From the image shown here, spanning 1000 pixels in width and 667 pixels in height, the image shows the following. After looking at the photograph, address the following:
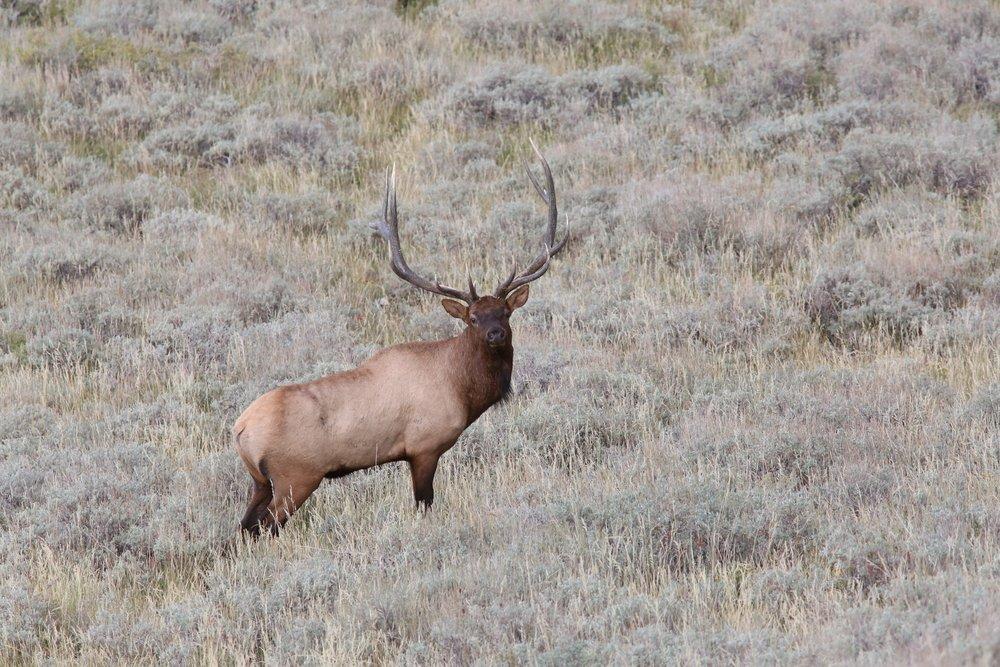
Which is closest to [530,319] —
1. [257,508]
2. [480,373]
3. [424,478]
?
[480,373]

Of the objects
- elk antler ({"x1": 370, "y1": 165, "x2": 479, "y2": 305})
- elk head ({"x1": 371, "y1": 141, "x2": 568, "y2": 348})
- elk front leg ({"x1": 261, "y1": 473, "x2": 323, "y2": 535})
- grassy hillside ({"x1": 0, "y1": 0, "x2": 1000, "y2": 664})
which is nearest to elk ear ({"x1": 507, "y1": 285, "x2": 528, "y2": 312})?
elk head ({"x1": 371, "y1": 141, "x2": 568, "y2": 348})

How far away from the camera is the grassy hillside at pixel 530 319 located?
5539 millimetres

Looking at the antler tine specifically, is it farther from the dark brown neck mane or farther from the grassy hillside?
the grassy hillside

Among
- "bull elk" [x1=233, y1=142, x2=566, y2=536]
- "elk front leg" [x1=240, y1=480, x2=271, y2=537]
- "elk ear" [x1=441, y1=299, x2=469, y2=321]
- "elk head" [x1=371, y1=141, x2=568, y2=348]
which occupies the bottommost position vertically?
"elk front leg" [x1=240, y1=480, x2=271, y2=537]

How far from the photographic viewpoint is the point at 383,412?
690 centimetres

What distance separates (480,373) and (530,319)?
3135 mm

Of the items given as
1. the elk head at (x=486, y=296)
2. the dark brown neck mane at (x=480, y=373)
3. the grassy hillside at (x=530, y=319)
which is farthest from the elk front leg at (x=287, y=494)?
the elk head at (x=486, y=296)

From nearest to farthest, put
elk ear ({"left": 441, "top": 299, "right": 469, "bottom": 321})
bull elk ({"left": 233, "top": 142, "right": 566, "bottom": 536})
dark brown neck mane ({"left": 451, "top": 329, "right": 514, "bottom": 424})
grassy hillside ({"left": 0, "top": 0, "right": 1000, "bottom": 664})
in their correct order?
1. grassy hillside ({"left": 0, "top": 0, "right": 1000, "bottom": 664})
2. bull elk ({"left": 233, "top": 142, "right": 566, "bottom": 536})
3. dark brown neck mane ({"left": 451, "top": 329, "right": 514, "bottom": 424})
4. elk ear ({"left": 441, "top": 299, "right": 469, "bottom": 321})

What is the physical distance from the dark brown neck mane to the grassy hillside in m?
0.53

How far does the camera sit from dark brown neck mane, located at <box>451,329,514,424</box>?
281 inches

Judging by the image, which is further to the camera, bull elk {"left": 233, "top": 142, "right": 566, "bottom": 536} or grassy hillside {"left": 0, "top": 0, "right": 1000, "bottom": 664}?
bull elk {"left": 233, "top": 142, "right": 566, "bottom": 536}

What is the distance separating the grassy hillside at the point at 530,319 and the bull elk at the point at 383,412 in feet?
0.95

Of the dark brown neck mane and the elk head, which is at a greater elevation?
the elk head

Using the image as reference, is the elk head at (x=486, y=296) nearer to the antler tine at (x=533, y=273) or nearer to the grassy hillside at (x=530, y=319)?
the antler tine at (x=533, y=273)
